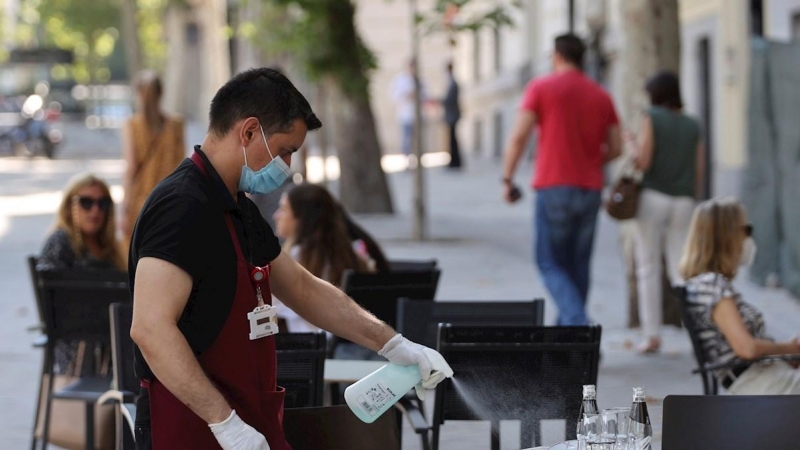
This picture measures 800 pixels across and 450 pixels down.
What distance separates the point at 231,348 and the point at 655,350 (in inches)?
246

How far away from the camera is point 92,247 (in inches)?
285

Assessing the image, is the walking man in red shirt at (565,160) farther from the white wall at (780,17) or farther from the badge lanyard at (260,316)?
the white wall at (780,17)

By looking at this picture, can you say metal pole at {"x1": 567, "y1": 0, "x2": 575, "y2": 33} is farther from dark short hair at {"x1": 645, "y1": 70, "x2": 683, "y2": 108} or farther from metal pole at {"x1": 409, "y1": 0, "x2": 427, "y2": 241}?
dark short hair at {"x1": 645, "y1": 70, "x2": 683, "y2": 108}

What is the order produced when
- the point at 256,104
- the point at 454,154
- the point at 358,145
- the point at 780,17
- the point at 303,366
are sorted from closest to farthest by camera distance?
the point at 256,104, the point at 303,366, the point at 780,17, the point at 358,145, the point at 454,154

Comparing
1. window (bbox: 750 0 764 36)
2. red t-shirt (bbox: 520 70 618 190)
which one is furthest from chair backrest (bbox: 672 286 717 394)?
window (bbox: 750 0 764 36)

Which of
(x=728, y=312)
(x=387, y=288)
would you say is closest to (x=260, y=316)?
(x=728, y=312)

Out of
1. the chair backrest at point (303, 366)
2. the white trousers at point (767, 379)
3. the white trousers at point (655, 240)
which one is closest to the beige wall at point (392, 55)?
the white trousers at point (655, 240)

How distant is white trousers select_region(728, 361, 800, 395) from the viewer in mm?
6000

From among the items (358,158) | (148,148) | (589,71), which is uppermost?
(589,71)

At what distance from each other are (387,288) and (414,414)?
1.12 m

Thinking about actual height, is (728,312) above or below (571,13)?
below

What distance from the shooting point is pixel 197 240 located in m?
3.30

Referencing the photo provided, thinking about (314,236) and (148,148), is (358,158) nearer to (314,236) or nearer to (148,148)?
(148,148)

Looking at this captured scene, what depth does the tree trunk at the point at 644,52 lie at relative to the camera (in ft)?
33.1
